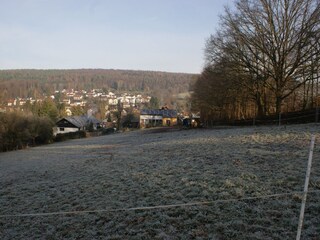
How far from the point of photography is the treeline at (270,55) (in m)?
29.9

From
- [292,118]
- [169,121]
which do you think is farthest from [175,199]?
[169,121]

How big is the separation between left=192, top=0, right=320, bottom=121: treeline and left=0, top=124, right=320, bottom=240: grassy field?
744 inches

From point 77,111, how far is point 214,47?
92.6m

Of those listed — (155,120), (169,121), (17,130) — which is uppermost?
(17,130)

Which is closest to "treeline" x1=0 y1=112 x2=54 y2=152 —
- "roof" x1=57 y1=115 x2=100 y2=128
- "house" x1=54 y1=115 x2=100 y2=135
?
"house" x1=54 y1=115 x2=100 y2=135

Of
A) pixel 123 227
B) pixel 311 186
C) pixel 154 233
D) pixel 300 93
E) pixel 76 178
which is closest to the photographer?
pixel 154 233

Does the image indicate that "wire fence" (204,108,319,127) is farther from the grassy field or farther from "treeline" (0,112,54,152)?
"treeline" (0,112,54,152)

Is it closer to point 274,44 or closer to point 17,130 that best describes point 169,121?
point 17,130

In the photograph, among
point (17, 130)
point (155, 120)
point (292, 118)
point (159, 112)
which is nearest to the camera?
point (292, 118)

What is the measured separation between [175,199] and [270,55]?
2754 centimetres

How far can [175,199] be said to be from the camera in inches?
332

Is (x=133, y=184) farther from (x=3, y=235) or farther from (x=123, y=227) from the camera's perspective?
(x=3, y=235)

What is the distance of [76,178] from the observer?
13.1 metres

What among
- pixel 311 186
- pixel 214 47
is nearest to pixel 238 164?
pixel 311 186
